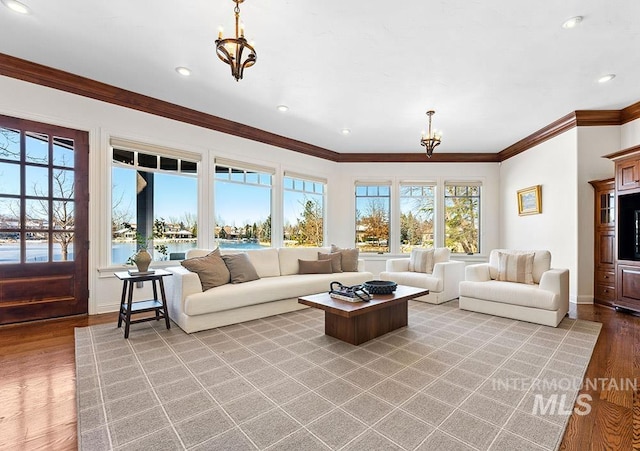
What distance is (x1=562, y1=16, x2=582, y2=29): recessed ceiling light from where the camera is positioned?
2494 millimetres

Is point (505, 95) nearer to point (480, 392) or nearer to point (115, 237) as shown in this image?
point (480, 392)

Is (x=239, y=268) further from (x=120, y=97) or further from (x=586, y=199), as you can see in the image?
(x=586, y=199)

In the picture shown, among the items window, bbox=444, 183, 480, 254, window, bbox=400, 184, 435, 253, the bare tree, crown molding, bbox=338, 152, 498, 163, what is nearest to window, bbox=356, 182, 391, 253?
window, bbox=400, 184, 435, 253

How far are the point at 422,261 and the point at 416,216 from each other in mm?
2018

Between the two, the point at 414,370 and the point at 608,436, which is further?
the point at 414,370

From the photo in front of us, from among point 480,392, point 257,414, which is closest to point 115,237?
point 257,414

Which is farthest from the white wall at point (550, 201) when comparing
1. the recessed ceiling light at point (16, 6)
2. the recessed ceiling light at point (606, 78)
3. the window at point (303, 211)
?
the recessed ceiling light at point (16, 6)

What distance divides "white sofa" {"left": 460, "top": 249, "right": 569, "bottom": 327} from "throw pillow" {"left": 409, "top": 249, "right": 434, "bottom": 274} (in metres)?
0.79

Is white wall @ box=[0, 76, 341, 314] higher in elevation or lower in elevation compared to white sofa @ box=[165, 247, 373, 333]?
higher

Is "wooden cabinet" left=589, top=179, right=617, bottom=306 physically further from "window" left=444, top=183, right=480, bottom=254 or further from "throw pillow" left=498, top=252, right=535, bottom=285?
"window" left=444, top=183, right=480, bottom=254

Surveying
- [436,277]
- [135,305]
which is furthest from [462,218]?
[135,305]

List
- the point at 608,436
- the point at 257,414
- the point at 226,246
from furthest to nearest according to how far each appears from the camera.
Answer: the point at 226,246 < the point at 257,414 < the point at 608,436

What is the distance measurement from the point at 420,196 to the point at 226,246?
4.28 meters

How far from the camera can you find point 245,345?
2867mm
